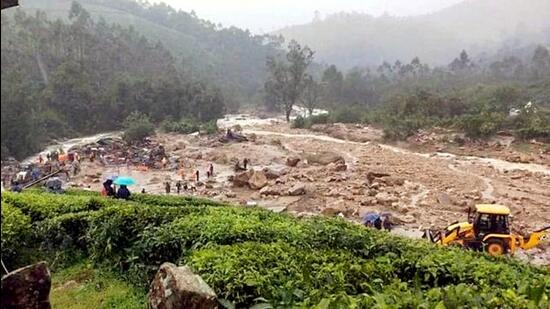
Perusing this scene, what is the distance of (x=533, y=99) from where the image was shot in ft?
164

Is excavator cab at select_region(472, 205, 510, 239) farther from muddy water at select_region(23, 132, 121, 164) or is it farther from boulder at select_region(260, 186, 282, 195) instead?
muddy water at select_region(23, 132, 121, 164)

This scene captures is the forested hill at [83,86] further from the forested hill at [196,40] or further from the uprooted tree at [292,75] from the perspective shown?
the forested hill at [196,40]

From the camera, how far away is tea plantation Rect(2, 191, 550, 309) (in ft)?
15.8

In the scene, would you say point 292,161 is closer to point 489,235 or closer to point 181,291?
point 489,235

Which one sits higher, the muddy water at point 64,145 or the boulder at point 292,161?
the boulder at point 292,161

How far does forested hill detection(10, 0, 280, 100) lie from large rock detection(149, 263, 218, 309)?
85.1 meters

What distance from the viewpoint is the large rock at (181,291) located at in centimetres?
500

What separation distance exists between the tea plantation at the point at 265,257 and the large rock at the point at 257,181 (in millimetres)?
16413

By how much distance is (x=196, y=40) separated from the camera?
131875 mm

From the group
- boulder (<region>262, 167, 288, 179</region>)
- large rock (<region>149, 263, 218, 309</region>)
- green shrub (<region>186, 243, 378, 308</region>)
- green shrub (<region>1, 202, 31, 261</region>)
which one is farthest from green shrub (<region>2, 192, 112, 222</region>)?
boulder (<region>262, 167, 288, 179</region>)

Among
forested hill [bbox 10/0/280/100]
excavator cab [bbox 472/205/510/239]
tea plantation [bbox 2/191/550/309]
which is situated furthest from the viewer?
forested hill [bbox 10/0/280/100]

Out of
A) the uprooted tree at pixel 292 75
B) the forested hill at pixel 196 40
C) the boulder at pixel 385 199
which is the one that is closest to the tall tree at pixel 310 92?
the uprooted tree at pixel 292 75

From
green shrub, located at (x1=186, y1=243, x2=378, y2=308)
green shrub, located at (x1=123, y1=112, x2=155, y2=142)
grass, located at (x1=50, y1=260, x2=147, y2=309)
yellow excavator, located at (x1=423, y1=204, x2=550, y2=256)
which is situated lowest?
green shrub, located at (x1=123, y1=112, x2=155, y2=142)

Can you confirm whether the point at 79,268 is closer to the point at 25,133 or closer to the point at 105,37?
the point at 25,133
